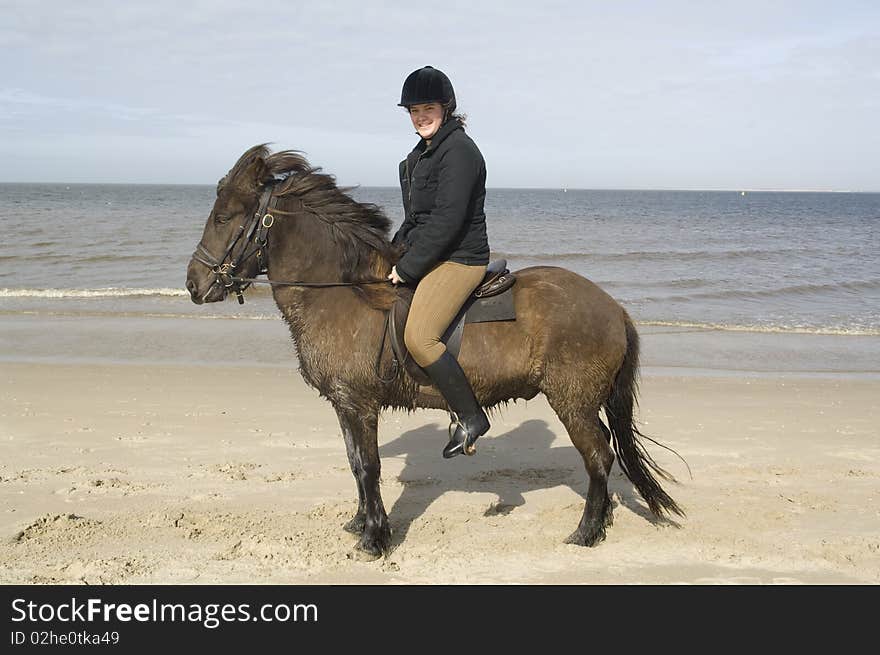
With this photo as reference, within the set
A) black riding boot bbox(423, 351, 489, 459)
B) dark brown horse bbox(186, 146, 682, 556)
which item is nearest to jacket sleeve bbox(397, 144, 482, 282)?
dark brown horse bbox(186, 146, 682, 556)

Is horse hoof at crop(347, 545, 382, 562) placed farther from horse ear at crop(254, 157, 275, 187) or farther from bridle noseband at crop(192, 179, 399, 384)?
horse ear at crop(254, 157, 275, 187)

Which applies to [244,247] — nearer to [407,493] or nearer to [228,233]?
[228,233]

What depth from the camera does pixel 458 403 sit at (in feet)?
16.0

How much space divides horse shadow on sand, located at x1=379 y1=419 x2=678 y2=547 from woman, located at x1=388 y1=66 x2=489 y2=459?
1.31 meters

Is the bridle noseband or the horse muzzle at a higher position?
the bridle noseband

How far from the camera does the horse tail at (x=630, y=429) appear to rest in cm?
539

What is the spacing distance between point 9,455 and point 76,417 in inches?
52.2

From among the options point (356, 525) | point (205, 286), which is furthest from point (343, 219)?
point (356, 525)

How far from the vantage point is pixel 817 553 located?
5.13 meters

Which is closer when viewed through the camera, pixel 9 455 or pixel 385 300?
pixel 385 300

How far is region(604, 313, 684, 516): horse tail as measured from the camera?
539cm

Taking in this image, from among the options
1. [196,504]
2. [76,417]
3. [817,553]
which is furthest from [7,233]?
[817,553]
